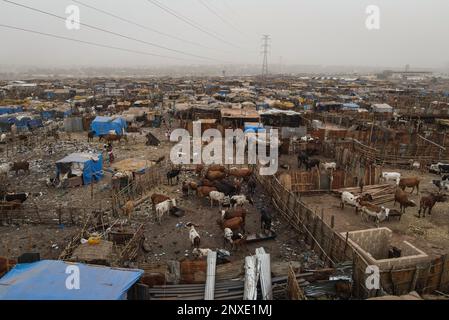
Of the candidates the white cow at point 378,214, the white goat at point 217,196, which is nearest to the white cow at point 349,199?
the white cow at point 378,214

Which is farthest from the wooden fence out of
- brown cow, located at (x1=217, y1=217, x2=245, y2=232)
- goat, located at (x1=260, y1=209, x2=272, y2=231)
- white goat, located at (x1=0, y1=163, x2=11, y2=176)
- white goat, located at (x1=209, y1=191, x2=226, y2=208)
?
white goat, located at (x1=0, y1=163, x2=11, y2=176)

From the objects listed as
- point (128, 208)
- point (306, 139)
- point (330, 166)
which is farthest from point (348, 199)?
point (306, 139)

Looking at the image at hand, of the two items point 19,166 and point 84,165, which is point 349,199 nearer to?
point 84,165

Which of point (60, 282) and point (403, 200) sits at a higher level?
point (60, 282)

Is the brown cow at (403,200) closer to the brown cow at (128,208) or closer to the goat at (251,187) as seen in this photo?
the goat at (251,187)

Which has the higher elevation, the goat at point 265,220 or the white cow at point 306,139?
the white cow at point 306,139

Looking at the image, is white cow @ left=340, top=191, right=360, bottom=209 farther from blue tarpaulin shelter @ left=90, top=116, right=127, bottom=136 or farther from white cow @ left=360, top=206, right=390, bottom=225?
blue tarpaulin shelter @ left=90, top=116, right=127, bottom=136
